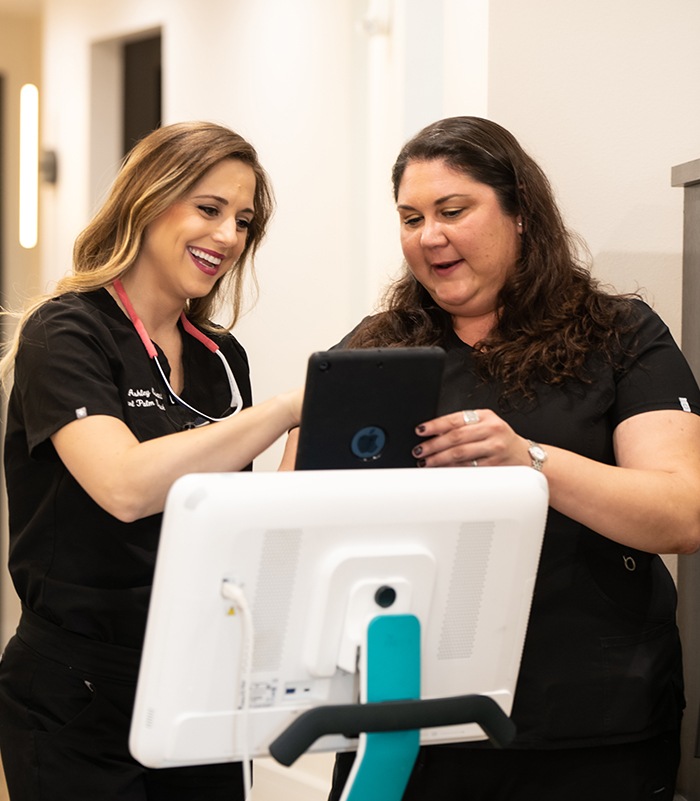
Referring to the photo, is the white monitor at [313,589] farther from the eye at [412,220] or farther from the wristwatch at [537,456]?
the eye at [412,220]

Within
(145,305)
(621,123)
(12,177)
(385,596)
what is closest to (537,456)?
(385,596)

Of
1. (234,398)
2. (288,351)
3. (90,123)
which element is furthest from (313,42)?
(234,398)

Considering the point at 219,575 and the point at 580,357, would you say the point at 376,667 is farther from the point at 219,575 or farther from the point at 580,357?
the point at 580,357

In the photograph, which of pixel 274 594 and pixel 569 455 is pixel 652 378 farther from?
pixel 274 594

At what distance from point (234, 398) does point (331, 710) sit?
94cm

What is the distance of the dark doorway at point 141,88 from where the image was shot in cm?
423

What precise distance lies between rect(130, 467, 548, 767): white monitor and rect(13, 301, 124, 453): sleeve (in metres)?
0.55

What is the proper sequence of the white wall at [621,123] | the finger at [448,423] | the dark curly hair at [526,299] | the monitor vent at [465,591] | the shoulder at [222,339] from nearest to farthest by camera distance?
1. the monitor vent at [465,591]
2. the finger at [448,423]
3. the dark curly hair at [526,299]
4. the shoulder at [222,339]
5. the white wall at [621,123]

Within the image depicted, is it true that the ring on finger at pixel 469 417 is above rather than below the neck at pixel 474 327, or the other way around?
below

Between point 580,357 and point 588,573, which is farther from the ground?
point 580,357

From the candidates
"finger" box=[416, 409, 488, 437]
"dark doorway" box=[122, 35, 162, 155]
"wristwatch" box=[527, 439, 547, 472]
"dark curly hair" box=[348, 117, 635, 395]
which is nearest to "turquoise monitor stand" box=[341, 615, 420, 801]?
"finger" box=[416, 409, 488, 437]

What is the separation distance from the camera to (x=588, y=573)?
1637mm

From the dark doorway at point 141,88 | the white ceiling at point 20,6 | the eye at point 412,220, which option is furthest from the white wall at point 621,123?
the white ceiling at point 20,6

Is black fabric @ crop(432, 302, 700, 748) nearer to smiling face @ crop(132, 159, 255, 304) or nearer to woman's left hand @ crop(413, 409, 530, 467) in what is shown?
woman's left hand @ crop(413, 409, 530, 467)
